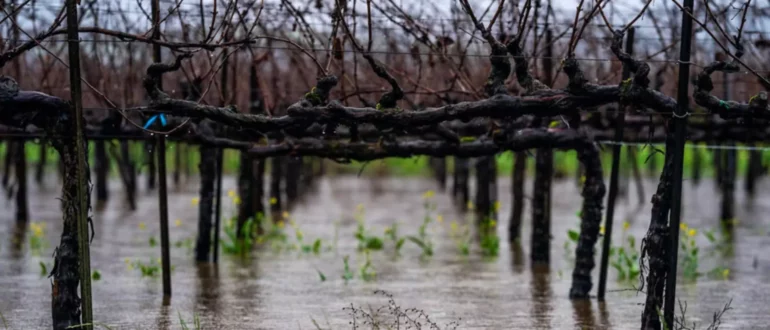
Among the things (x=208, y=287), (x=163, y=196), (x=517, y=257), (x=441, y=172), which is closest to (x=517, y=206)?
(x=517, y=257)

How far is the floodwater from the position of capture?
10.4 metres

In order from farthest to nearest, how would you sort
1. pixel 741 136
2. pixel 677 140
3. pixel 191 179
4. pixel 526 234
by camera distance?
1. pixel 191 179
2. pixel 526 234
3. pixel 741 136
4. pixel 677 140

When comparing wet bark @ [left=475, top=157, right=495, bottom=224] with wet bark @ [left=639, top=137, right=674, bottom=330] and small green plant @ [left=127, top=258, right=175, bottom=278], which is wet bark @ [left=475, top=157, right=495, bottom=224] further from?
wet bark @ [left=639, top=137, right=674, bottom=330]

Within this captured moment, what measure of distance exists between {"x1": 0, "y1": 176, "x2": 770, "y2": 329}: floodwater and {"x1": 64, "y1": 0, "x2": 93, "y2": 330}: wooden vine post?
1.77 metres

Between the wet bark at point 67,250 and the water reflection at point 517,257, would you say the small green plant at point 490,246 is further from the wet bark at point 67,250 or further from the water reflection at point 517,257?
the wet bark at point 67,250

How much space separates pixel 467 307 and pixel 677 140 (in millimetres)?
3723

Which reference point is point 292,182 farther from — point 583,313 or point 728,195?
point 583,313

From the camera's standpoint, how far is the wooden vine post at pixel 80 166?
768cm

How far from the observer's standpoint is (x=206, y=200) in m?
14.6

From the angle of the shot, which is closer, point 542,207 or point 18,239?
point 542,207

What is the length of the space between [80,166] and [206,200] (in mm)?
6737

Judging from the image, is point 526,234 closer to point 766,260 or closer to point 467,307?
point 766,260

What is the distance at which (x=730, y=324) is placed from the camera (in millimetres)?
10266

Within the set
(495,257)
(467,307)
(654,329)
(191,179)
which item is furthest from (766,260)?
(191,179)
